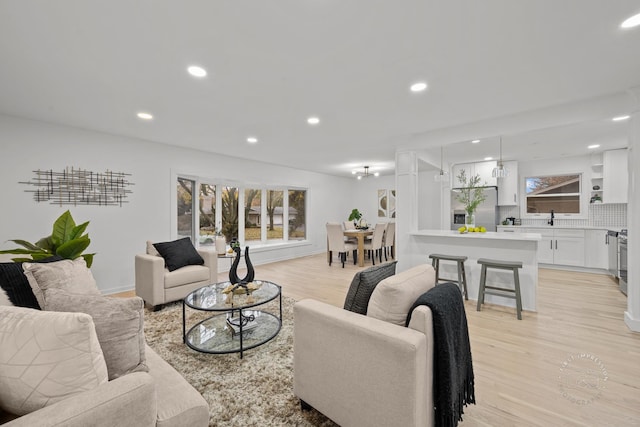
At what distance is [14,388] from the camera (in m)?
0.90

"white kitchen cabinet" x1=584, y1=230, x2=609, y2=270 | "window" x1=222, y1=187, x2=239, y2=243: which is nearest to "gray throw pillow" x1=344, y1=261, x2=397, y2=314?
"window" x1=222, y1=187, x2=239, y2=243

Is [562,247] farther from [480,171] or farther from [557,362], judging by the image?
[557,362]

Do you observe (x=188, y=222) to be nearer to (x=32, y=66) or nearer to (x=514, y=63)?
(x=32, y=66)

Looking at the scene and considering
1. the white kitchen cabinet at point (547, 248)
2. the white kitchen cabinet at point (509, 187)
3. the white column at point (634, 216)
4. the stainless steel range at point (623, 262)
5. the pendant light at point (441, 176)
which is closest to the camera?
the white column at point (634, 216)

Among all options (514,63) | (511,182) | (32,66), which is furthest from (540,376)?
(511,182)

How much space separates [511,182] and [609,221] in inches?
70.8

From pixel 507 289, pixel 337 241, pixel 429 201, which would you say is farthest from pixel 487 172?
pixel 337 241

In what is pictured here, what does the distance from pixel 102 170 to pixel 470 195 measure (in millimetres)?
6900

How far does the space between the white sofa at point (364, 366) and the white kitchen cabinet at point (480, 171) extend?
17.4 ft

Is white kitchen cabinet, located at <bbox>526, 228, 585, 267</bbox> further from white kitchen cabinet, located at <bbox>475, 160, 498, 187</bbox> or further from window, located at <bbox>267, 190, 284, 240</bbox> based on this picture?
window, located at <bbox>267, 190, 284, 240</bbox>

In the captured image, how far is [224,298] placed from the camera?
258 centimetres

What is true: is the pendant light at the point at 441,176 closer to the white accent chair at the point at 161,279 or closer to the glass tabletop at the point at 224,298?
the glass tabletop at the point at 224,298

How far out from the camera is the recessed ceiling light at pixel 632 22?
1691 millimetres

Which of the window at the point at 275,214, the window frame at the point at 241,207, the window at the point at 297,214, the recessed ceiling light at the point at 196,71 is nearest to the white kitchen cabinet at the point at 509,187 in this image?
the window frame at the point at 241,207
